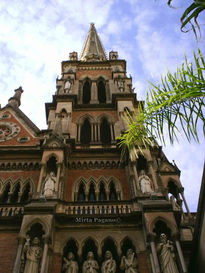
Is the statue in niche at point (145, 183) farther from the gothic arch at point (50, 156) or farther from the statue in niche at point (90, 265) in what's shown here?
the gothic arch at point (50, 156)

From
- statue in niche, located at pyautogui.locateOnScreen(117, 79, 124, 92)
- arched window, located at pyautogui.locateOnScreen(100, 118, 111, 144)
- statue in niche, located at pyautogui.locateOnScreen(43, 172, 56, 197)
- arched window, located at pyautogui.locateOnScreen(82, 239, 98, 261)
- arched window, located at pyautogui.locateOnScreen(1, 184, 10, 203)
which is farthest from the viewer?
statue in niche, located at pyautogui.locateOnScreen(117, 79, 124, 92)

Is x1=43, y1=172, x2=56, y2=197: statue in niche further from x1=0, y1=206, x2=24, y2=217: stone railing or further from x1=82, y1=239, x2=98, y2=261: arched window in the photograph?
x1=82, y1=239, x2=98, y2=261: arched window

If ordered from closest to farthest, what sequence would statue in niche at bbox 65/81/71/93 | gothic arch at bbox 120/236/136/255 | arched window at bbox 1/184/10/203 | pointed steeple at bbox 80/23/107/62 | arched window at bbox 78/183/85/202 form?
1. gothic arch at bbox 120/236/136/255
2. arched window at bbox 1/184/10/203
3. arched window at bbox 78/183/85/202
4. statue in niche at bbox 65/81/71/93
5. pointed steeple at bbox 80/23/107/62

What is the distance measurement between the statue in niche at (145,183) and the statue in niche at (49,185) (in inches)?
140

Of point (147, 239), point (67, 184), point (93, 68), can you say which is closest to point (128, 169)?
point (67, 184)

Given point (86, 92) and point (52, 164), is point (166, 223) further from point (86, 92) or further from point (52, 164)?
point (86, 92)

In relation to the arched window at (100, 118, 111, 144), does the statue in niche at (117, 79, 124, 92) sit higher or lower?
higher

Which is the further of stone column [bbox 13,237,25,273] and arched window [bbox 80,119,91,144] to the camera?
arched window [bbox 80,119,91,144]

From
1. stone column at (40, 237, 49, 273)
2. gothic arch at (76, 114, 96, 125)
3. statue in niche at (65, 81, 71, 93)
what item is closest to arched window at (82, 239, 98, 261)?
stone column at (40, 237, 49, 273)

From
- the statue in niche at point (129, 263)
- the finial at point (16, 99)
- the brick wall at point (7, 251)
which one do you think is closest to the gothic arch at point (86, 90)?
the finial at point (16, 99)

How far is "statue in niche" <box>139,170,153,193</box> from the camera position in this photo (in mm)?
12031

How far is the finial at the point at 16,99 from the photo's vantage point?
22.2 meters

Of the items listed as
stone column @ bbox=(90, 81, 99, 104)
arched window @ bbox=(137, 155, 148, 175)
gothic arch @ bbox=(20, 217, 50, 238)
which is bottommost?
gothic arch @ bbox=(20, 217, 50, 238)

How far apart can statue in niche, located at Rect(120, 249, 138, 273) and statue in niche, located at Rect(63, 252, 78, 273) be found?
1.46 meters
